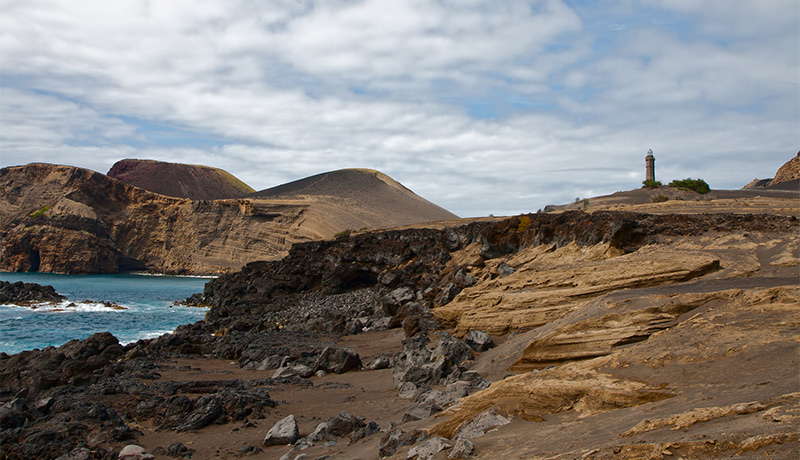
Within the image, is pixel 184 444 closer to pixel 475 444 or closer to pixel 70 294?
pixel 475 444

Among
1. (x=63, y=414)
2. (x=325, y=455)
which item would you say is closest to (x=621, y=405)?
(x=325, y=455)

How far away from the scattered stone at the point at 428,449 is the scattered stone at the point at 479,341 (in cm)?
783

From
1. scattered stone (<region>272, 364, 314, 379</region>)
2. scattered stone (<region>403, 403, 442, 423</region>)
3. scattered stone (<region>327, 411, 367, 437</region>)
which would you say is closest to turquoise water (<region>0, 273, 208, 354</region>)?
scattered stone (<region>272, 364, 314, 379</region>)

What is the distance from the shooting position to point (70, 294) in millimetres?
53438

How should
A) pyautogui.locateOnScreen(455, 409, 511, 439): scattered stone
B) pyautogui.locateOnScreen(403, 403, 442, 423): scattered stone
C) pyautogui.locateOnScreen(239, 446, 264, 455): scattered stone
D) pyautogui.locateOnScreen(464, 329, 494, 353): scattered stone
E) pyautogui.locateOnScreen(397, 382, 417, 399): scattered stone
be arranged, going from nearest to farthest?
1. pyautogui.locateOnScreen(455, 409, 511, 439): scattered stone
2. pyautogui.locateOnScreen(403, 403, 442, 423): scattered stone
3. pyautogui.locateOnScreen(239, 446, 264, 455): scattered stone
4. pyautogui.locateOnScreen(397, 382, 417, 399): scattered stone
5. pyautogui.locateOnScreen(464, 329, 494, 353): scattered stone

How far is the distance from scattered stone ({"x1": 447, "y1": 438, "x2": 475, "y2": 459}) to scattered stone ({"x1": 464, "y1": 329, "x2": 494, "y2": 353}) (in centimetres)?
823

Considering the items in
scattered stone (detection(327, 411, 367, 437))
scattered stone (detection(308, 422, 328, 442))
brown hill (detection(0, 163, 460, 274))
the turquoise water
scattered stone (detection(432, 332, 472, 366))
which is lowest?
the turquoise water

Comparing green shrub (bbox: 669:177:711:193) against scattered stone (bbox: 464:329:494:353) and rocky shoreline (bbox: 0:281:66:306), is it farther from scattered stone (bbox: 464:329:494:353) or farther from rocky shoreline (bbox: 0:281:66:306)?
rocky shoreline (bbox: 0:281:66:306)

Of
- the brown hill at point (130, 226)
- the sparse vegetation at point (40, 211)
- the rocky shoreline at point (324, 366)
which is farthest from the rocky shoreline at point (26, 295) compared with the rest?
the sparse vegetation at point (40, 211)

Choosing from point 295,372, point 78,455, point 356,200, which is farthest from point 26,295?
point 356,200

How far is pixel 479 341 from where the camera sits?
14055 mm

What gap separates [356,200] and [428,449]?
122 m

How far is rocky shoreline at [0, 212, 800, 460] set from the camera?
8.79 metres

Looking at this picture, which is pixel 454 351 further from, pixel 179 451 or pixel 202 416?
pixel 179 451
